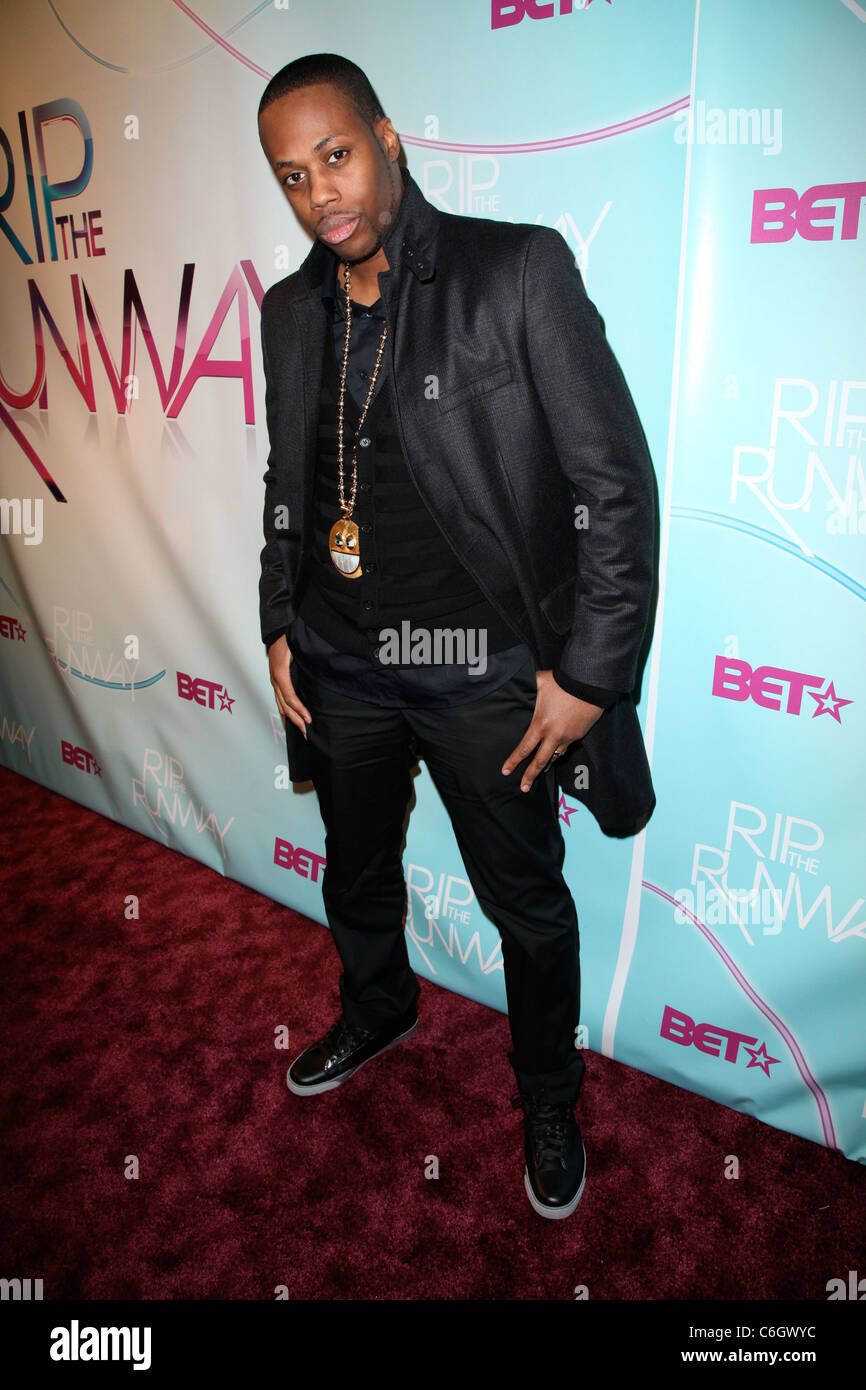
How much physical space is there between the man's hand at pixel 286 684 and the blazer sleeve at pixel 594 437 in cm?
67

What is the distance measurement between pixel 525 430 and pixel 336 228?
0.42 metres

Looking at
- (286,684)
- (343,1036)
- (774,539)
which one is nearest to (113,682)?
(286,684)

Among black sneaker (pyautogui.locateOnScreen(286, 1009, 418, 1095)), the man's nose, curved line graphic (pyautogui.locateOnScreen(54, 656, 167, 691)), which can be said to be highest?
the man's nose

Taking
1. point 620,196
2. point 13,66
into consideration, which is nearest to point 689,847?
point 620,196

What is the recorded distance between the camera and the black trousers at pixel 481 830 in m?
1.47

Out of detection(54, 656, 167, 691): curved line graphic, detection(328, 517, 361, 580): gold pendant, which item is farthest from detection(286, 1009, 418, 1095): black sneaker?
detection(54, 656, 167, 691): curved line graphic

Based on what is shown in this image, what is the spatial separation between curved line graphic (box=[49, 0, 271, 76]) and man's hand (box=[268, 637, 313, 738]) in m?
1.33

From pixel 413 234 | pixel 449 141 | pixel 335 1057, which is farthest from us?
pixel 335 1057

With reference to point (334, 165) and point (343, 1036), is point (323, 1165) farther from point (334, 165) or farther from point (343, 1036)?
point (334, 165)

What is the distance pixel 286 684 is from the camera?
1.70 metres

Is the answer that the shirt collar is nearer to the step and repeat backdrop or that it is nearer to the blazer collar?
the blazer collar

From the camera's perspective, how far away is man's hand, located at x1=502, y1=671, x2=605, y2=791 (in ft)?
4.34

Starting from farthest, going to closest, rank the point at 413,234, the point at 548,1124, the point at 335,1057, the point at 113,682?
the point at 113,682 → the point at 335,1057 → the point at 548,1124 → the point at 413,234

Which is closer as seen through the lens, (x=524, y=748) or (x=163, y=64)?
(x=524, y=748)
